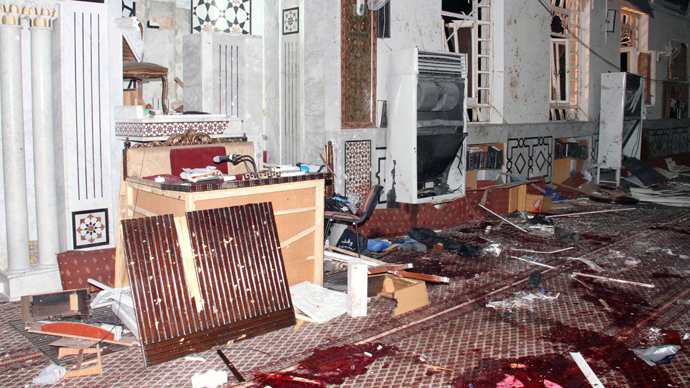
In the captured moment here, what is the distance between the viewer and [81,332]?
12.5 ft

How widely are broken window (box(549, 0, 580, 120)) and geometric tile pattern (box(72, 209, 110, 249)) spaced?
8.50 meters

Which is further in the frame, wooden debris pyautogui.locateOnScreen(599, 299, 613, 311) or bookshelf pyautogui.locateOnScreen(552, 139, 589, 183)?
bookshelf pyautogui.locateOnScreen(552, 139, 589, 183)

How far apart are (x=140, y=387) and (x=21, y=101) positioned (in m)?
2.91

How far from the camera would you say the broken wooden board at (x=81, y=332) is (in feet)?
12.4

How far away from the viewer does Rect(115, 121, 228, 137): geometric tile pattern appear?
507 centimetres

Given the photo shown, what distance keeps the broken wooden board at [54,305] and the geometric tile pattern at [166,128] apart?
145cm

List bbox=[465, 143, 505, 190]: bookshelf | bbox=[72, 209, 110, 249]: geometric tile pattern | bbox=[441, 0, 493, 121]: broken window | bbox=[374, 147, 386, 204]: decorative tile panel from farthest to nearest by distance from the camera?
bbox=[441, 0, 493, 121]: broken window
bbox=[465, 143, 505, 190]: bookshelf
bbox=[374, 147, 386, 204]: decorative tile panel
bbox=[72, 209, 110, 249]: geometric tile pattern

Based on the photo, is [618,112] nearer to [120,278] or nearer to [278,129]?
[278,129]

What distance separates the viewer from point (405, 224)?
766 cm

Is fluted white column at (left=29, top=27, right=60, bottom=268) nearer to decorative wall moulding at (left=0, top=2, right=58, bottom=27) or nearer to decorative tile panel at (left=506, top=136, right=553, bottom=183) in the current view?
decorative wall moulding at (left=0, top=2, right=58, bottom=27)

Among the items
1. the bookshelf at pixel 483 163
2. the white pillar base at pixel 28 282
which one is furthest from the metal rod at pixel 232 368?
the bookshelf at pixel 483 163

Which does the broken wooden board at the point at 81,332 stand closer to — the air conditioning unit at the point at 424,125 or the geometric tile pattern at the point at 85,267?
the geometric tile pattern at the point at 85,267

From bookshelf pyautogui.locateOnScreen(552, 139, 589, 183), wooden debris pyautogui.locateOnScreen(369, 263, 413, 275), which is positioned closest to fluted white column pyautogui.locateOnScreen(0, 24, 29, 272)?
wooden debris pyautogui.locateOnScreen(369, 263, 413, 275)

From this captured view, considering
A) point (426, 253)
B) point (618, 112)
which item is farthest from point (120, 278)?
point (618, 112)
